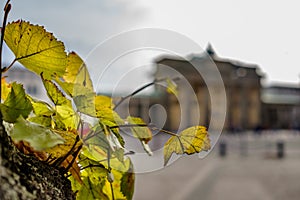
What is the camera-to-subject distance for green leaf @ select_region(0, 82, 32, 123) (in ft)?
0.35

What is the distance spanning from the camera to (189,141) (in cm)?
14

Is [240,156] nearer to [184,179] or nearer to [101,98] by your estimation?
[184,179]

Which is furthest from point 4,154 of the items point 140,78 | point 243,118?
point 243,118

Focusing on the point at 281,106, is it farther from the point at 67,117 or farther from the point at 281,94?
the point at 67,117

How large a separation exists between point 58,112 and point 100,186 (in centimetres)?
4

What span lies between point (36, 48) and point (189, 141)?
65 millimetres

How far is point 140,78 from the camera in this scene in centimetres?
23

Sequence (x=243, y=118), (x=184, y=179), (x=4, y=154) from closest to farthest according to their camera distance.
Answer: (x=4, y=154) → (x=184, y=179) → (x=243, y=118)

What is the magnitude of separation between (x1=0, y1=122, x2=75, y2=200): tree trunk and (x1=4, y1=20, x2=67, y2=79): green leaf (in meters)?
0.03

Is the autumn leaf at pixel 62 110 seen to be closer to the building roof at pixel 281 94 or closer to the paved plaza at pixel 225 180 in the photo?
the paved plaza at pixel 225 180

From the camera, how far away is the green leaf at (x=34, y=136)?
3.7 inches

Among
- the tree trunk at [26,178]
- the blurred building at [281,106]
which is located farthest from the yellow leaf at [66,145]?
the blurred building at [281,106]

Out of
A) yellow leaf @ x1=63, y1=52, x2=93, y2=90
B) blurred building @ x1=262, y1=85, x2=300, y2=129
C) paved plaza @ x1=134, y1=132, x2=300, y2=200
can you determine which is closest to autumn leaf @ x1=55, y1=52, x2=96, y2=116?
yellow leaf @ x1=63, y1=52, x2=93, y2=90

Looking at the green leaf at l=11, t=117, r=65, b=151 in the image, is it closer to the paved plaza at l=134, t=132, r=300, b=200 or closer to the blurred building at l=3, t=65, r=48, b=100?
the blurred building at l=3, t=65, r=48, b=100
